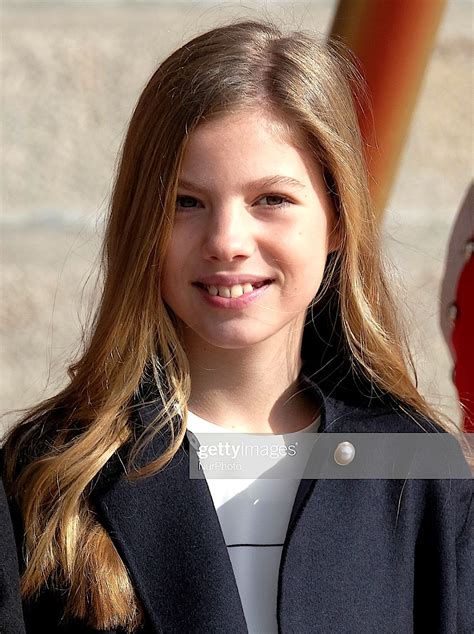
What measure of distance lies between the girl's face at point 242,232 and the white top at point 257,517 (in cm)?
12

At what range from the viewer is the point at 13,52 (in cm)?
260

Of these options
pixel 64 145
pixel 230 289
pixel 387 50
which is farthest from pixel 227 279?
pixel 64 145

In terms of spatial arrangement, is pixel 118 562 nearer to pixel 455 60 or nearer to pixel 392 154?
pixel 392 154

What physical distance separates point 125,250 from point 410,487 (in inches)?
15.4

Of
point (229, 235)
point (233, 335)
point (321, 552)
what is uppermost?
point (229, 235)

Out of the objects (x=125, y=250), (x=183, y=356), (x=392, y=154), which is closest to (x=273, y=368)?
(x=183, y=356)

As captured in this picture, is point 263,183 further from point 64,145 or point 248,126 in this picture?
point 64,145

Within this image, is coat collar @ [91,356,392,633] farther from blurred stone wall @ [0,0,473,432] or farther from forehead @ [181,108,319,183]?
blurred stone wall @ [0,0,473,432]

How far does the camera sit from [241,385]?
A: 51.0 inches

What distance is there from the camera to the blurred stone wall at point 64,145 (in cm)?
261

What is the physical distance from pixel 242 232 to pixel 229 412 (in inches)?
8.5

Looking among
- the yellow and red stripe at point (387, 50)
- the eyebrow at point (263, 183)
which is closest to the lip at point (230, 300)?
the eyebrow at point (263, 183)

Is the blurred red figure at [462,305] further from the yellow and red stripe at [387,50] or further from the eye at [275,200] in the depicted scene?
the eye at [275,200]

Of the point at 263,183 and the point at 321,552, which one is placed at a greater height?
the point at 263,183
